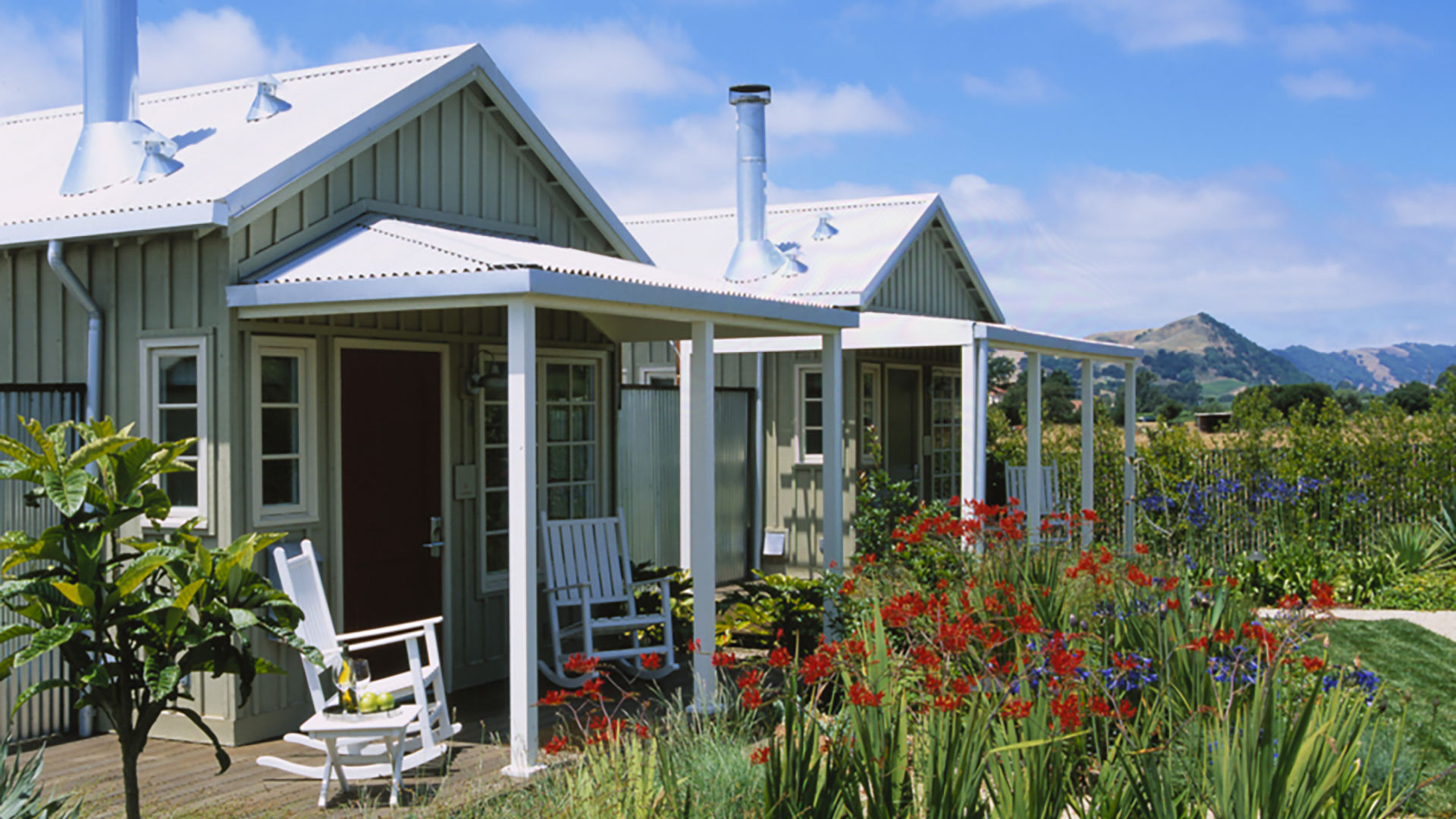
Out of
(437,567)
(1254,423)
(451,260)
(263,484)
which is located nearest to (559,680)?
(437,567)

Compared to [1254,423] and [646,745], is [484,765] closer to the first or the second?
[646,745]

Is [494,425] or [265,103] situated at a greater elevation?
[265,103]

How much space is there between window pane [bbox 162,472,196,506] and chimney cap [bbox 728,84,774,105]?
9.07 m

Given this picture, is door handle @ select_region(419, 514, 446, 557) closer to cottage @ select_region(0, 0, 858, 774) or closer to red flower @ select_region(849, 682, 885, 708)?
cottage @ select_region(0, 0, 858, 774)

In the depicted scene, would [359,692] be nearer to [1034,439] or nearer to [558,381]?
[558,381]

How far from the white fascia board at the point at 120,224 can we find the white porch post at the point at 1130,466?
9.07m

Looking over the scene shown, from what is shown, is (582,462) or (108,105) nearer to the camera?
(108,105)

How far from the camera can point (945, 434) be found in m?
15.4

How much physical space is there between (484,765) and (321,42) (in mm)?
27468

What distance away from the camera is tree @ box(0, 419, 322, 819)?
15.9 feet

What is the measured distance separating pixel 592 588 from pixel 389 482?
1603 millimetres

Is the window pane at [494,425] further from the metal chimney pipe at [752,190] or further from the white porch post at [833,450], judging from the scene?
the metal chimney pipe at [752,190]

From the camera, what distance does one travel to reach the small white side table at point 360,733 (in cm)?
552

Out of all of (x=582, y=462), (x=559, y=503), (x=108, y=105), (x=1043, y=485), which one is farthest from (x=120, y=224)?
(x=1043, y=485)
